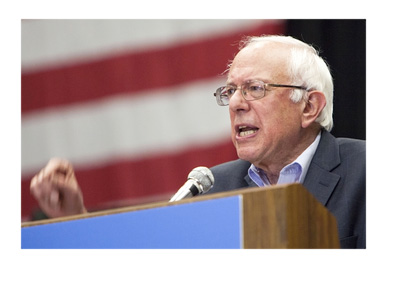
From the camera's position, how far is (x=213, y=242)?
1778mm

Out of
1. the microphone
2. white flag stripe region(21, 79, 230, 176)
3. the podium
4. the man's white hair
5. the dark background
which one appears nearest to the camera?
the podium

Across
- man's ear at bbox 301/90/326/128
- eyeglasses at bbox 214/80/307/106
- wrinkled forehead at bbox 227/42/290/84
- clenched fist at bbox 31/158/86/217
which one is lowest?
clenched fist at bbox 31/158/86/217

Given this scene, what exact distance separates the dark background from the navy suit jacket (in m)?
0.07

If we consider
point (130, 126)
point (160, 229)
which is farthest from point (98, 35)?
point (160, 229)

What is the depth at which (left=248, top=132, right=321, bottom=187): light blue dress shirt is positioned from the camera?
2650 mm

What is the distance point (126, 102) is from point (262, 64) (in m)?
0.58

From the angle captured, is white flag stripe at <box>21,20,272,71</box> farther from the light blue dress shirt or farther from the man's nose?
the light blue dress shirt

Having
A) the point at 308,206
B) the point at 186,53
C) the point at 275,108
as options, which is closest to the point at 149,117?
the point at 186,53

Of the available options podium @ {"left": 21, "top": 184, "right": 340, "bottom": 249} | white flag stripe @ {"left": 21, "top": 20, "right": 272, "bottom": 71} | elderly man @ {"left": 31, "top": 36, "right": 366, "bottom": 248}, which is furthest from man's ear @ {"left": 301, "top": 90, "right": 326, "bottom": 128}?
podium @ {"left": 21, "top": 184, "right": 340, "bottom": 249}

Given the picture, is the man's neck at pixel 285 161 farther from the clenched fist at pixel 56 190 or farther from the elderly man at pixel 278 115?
the clenched fist at pixel 56 190

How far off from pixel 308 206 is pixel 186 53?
130cm

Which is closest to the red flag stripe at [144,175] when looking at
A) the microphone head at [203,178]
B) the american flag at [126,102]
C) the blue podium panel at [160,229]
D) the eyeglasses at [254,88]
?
the american flag at [126,102]

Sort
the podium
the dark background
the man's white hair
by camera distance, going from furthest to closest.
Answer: the man's white hair < the dark background < the podium
